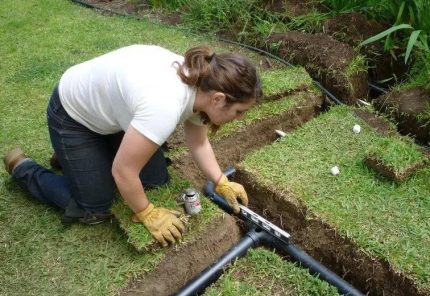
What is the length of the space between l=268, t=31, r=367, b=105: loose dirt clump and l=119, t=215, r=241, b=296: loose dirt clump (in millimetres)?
1746

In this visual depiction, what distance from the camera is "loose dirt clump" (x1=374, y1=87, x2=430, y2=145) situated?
10.4 ft

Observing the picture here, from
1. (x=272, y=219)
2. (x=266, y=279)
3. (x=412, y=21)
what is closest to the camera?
(x=266, y=279)

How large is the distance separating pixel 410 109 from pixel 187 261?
2.06m

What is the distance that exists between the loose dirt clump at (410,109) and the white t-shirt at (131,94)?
183 centimetres

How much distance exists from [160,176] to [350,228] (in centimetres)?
107

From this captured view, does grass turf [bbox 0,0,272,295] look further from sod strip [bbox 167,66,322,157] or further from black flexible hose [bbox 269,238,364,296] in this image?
sod strip [bbox 167,66,322,157]

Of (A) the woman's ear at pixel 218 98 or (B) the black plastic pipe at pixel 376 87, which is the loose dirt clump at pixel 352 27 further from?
(A) the woman's ear at pixel 218 98

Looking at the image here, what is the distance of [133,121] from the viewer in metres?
1.78

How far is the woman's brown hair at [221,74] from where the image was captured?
1795 mm

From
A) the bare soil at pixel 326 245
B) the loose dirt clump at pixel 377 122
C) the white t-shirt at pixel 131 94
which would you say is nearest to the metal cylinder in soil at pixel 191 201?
the white t-shirt at pixel 131 94

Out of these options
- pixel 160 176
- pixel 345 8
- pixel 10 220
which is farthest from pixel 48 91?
pixel 345 8

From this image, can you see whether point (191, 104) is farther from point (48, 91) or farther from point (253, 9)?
point (253, 9)

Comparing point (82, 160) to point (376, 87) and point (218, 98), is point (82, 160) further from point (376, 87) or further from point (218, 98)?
point (376, 87)

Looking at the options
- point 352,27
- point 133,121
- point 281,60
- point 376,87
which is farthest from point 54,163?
point 352,27
